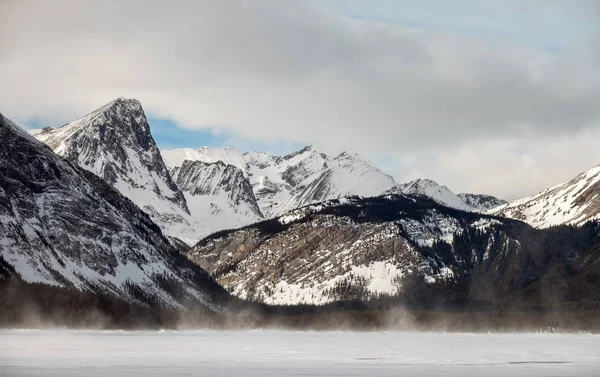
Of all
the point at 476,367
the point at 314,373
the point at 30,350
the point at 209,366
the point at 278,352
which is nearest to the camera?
the point at 314,373

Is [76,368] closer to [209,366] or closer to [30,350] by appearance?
[209,366]

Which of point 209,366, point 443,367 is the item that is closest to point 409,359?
point 443,367

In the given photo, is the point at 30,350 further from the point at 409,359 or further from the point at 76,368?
the point at 409,359

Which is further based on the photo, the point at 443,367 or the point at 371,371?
the point at 443,367

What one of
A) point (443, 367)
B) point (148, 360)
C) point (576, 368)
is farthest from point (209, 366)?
point (576, 368)

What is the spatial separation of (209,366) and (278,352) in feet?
114

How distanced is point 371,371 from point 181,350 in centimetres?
4767

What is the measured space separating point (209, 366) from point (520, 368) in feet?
132

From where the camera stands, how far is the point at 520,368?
10481 cm

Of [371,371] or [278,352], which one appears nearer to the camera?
[371,371]

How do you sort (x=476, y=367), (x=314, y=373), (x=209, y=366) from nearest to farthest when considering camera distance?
1. (x=314, y=373)
2. (x=209, y=366)
3. (x=476, y=367)

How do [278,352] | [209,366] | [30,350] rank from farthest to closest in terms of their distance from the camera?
[278,352]
[30,350]
[209,366]

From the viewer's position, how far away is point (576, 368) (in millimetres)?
104125

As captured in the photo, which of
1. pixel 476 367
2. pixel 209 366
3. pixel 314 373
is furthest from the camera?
pixel 476 367
